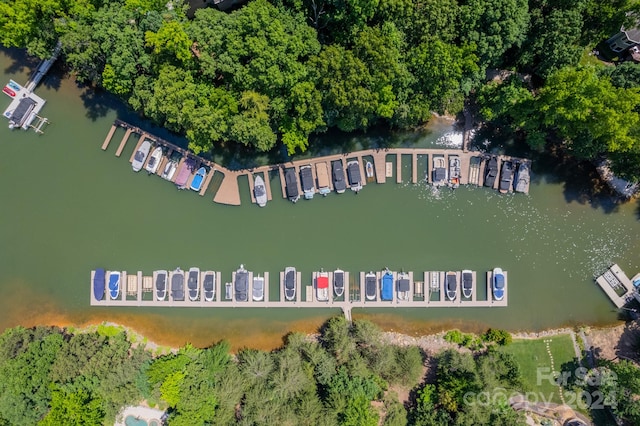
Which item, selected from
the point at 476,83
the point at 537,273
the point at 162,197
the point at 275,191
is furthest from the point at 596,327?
the point at 162,197

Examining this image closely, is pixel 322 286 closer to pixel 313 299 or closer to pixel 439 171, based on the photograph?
pixel 313 299

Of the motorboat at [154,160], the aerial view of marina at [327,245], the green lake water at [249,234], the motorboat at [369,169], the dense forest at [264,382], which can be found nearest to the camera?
the dense forest at [264,382]

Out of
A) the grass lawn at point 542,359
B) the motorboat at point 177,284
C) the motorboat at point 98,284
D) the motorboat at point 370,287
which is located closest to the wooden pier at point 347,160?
the motorboat at point 177,284

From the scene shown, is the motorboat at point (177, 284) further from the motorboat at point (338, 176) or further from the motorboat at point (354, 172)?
the motorboat at point (354, 172)

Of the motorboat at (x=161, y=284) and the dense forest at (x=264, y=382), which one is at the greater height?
the motorboat at (x=161, y=284)

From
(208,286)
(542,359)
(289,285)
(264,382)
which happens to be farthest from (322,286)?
(542,359)

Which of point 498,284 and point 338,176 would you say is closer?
point 338,176

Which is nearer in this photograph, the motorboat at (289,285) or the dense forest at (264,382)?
the dense forest at (264,382)
